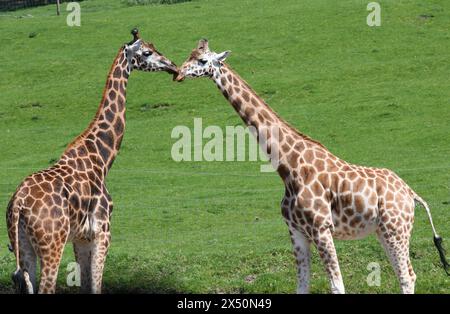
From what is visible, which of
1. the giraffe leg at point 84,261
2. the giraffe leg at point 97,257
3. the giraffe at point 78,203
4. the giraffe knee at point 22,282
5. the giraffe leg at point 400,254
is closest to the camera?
the giraffe knee at point 22,282

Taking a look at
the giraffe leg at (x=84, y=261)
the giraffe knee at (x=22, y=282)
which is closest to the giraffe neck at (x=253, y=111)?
the giraffe leg at (x=84, y=261)

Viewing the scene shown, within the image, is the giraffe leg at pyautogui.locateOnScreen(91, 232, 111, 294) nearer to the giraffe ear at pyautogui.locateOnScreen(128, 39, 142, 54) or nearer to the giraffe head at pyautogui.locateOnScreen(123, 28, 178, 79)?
the giraffe head at pyautogui.locateOnScreen(123, 28, 178, 79)

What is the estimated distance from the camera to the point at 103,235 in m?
13.1

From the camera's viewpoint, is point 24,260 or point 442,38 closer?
point 24,260

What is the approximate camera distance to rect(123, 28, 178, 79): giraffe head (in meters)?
14.1

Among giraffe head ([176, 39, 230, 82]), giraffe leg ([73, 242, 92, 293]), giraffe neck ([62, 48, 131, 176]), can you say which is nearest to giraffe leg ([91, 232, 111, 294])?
giraffe leg ([73, 242, 92, 293])

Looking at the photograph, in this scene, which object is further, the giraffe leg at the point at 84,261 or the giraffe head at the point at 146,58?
the giraffe head at the point at 146,58

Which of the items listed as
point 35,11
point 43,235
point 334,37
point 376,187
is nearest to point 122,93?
point 43,235

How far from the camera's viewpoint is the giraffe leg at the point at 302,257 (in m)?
13.1

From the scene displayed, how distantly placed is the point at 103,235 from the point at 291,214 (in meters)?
2.65

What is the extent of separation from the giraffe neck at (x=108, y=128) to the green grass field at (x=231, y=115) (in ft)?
11.0

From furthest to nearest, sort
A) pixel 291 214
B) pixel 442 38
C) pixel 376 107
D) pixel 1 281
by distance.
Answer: pixel 442 38 → pixel 376 107 → pixel 1 281 → pixel 291 214

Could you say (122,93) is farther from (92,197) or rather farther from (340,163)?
(340,163)

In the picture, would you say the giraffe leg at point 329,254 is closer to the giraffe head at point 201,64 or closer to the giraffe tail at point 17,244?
the giraffe head at point 201,64
